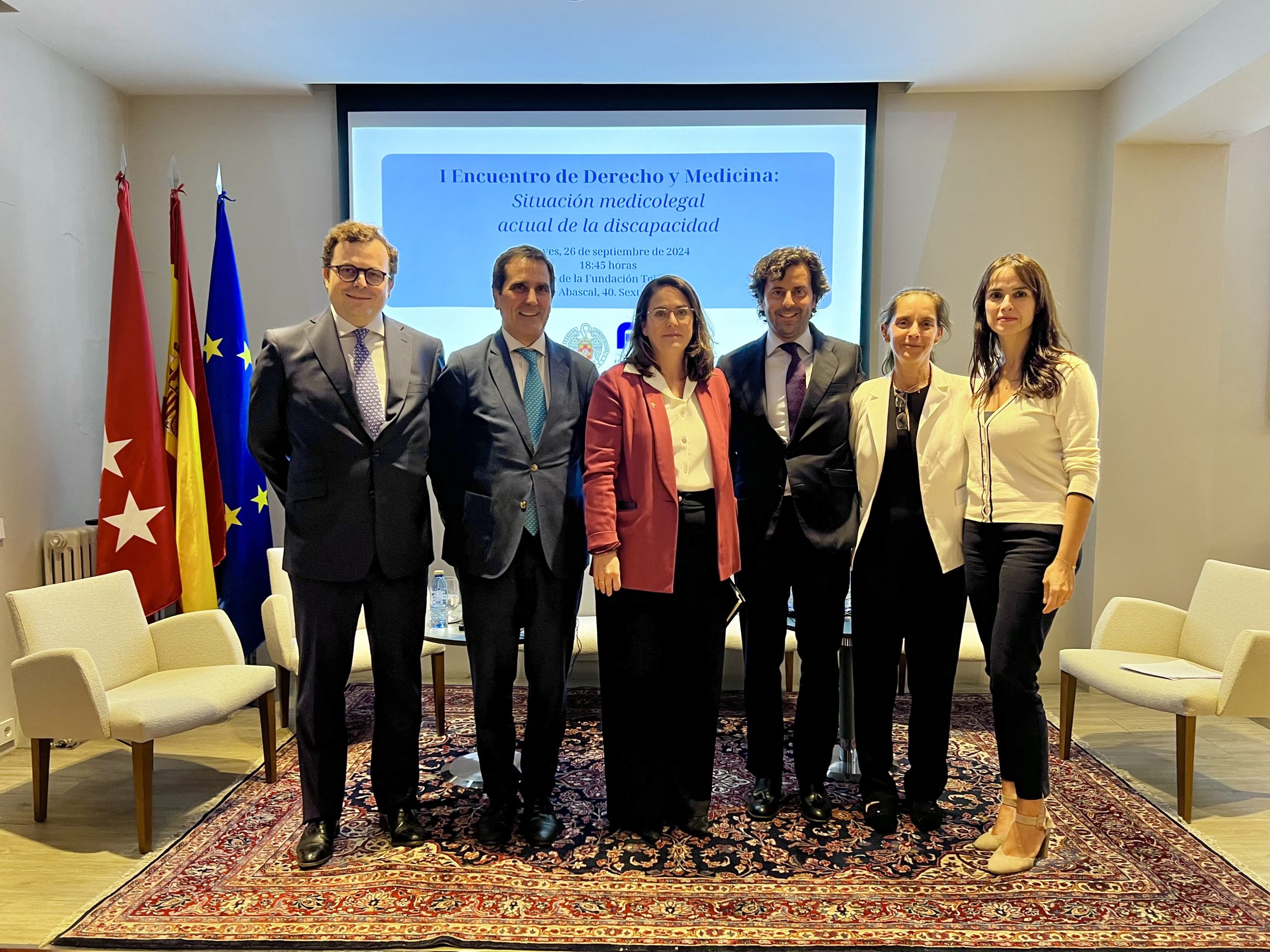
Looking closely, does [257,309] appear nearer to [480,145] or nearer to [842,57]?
[480,145]

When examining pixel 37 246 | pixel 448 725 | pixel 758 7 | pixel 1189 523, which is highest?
pixel 758 7

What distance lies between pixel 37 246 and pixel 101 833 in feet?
8.36

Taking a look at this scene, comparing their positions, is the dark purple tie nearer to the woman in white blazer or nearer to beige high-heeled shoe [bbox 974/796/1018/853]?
the woman in white blazer

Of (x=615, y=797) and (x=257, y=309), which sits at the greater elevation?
(x=257, y=309)

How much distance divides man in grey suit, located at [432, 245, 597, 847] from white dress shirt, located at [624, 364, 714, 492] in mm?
235

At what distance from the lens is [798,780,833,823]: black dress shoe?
2824mm

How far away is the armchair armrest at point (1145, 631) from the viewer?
352 centimetres

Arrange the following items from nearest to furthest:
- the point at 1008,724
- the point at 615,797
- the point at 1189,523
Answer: the point at 1008,724 < the point at 615,797 < the point at 1189,523

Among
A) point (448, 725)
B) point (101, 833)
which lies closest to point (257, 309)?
point (448, 725)

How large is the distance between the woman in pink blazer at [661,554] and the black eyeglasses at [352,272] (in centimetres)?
73

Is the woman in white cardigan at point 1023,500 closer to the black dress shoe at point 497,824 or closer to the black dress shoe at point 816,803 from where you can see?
the black dress shoe at point 816,803

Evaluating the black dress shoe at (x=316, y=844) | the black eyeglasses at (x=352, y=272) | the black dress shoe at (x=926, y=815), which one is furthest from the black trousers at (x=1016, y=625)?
the black dress shoe at (x=316, y=844)

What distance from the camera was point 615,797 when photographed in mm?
2768

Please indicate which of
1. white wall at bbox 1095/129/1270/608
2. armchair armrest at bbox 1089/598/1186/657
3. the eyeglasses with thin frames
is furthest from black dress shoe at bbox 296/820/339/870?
white wall at bbox 1095/129/1270/608
